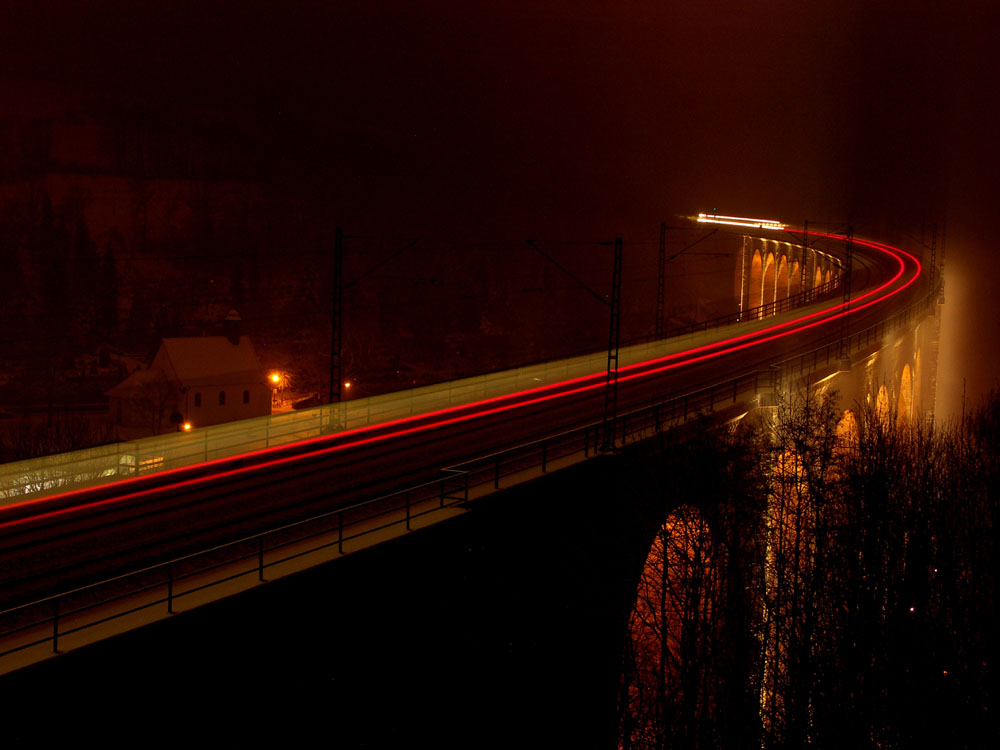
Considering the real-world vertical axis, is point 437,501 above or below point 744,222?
below

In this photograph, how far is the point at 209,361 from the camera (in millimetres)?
34688

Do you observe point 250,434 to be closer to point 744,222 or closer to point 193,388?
point 193,388

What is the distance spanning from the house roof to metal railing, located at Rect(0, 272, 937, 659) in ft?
75.1

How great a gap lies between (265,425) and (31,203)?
225ft

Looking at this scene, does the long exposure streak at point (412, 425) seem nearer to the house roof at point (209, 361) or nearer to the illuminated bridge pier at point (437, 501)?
the illuminated bridge pier at point (437, 501)

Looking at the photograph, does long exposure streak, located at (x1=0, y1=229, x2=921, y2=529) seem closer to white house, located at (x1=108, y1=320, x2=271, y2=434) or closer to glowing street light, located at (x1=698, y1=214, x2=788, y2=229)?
white house, located at (x1=108, y1=320, x2=271, y2=434)

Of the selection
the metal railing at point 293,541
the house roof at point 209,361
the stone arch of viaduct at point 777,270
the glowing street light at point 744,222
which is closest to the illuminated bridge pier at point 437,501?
the metal railing at point 293,541

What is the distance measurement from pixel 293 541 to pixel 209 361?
27.7 metres

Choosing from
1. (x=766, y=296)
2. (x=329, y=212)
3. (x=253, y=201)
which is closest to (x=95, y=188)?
(x=253, y=201)

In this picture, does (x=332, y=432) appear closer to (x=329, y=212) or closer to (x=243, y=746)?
(x=243, y=746)

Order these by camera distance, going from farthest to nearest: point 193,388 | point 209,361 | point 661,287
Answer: point 209,361 → point 193,388 → point 661,287

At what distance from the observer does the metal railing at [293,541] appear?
7.16 metres

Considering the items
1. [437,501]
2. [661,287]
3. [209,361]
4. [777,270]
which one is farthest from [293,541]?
[777,270]

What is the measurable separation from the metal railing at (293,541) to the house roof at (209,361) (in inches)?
901
